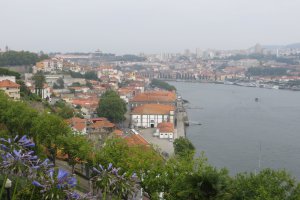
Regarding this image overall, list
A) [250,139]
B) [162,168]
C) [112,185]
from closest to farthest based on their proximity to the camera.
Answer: [112,185] → [162,168] → [250,139]

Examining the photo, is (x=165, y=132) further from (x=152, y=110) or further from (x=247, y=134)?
(x=247, y=134)

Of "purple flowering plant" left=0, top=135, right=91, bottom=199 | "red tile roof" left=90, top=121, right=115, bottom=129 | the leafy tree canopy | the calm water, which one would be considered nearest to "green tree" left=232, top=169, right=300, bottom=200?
"purple flowering plant" left=0, top=135, right=91, bottom=199

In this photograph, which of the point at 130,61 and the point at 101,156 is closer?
the point at 101,156

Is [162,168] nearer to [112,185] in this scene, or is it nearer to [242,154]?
[112,185]

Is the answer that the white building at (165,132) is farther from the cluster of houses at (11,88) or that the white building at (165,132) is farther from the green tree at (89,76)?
the green tree at (89,76)

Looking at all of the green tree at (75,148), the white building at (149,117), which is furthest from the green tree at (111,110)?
the green tree at (75,148)

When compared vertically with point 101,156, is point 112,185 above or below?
above

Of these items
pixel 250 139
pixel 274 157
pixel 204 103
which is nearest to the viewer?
pixel 274 157

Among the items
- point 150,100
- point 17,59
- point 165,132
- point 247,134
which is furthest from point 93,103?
point 17,59

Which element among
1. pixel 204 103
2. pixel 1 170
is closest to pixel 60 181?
pixel 1 170
